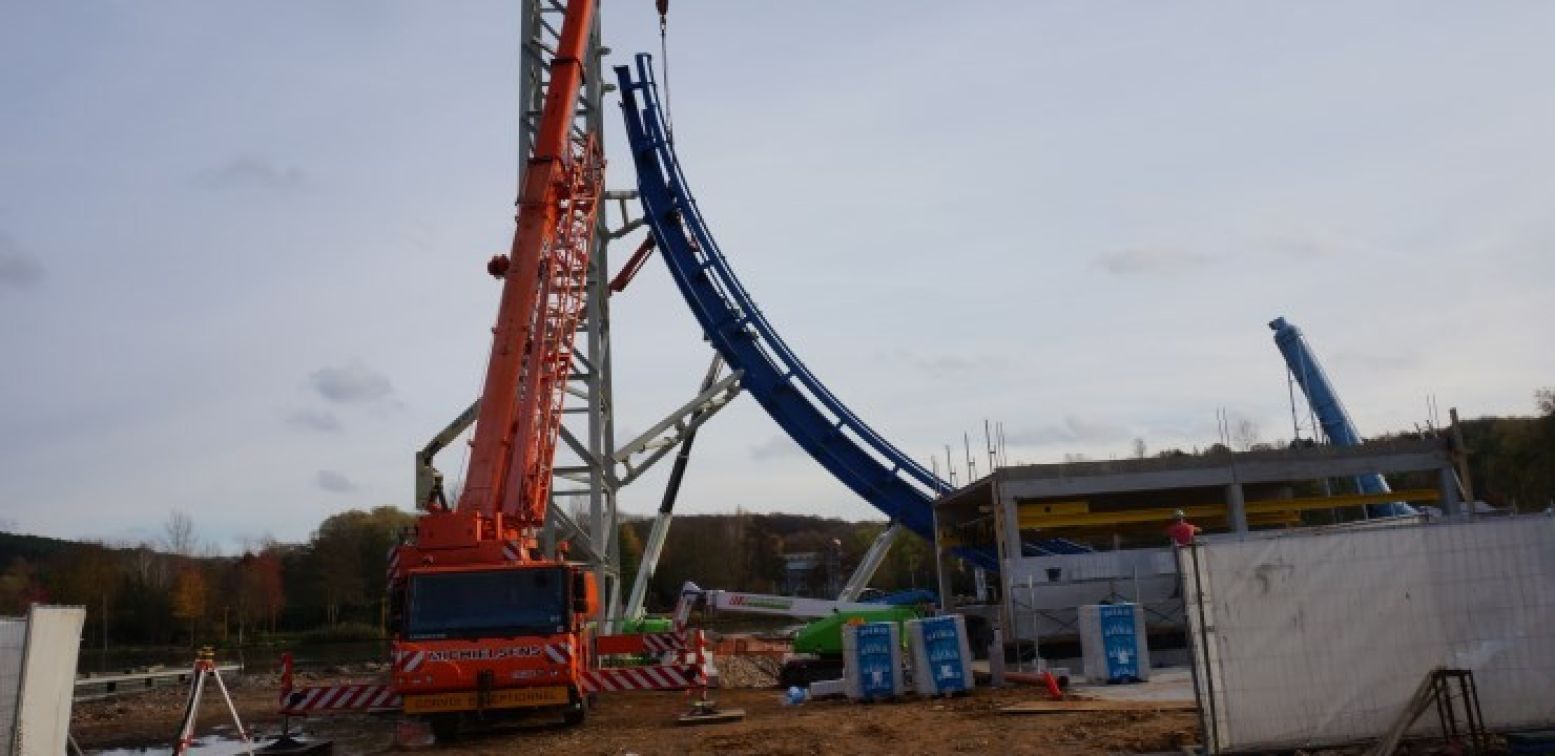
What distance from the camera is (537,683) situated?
14.6 metres

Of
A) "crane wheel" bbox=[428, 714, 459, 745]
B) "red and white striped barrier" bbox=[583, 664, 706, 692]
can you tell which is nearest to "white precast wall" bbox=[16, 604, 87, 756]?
"crane wheel" bbox=[428, 714, 459, 745]

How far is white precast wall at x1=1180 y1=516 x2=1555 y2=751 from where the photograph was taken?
8.98 m

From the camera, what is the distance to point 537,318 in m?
18.7

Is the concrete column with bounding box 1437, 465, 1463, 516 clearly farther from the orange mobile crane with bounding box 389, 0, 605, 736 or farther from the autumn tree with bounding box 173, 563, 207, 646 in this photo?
the autumn tree with bounding box 173, 563, 207, 646

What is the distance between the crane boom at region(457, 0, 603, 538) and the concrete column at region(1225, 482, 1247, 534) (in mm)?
15194

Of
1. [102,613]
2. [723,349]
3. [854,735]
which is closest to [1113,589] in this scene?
[723,349]

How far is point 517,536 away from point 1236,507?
1649 centimetres

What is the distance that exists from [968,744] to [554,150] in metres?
11.4

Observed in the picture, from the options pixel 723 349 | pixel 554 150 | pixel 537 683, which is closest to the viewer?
pixel 537 683

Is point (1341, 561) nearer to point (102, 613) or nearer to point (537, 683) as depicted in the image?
point (537, 683)

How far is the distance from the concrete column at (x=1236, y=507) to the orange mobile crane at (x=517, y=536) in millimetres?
15186

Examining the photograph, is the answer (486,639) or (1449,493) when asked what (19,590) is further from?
(1449,493)

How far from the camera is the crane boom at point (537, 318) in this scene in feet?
54.6

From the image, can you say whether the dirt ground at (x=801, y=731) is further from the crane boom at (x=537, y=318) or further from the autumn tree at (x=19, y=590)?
the autumn tree at (x=19, y=590)
